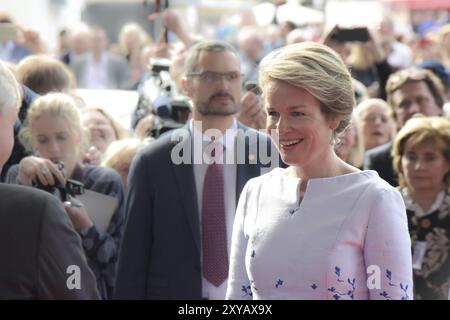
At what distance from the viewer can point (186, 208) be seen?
4.71 metres

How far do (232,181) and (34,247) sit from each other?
86.6 inches

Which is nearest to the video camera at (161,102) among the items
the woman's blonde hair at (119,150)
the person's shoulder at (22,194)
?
the woman's blonde hair at (119,150)

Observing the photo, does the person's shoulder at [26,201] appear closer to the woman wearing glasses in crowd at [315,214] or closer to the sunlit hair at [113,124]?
the woman wearing glasses in crowd at [315,214]

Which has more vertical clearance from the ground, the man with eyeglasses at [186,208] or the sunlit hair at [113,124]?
the sunlit hair at [113,124]

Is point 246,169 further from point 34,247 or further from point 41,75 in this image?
point 34,247

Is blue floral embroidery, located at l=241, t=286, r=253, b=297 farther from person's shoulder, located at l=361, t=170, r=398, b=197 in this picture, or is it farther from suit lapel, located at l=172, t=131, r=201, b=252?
suit lapel, located at l=172, t=131, r=201, b=252

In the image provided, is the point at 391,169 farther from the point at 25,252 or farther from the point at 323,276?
the point at 25,252

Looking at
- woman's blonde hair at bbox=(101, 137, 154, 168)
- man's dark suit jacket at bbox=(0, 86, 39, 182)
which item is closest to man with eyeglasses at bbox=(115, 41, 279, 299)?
man's dark suit jacket at bbox=(0, 86, 39, 182)

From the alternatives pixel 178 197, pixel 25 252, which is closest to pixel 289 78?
pixel 25 252

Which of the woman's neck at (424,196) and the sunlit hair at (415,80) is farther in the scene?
the sunlit hair at (415,80)

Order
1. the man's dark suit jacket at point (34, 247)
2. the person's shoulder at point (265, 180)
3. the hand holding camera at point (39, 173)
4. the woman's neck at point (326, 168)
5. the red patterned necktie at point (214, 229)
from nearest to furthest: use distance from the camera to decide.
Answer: the man's dark suit jacket at point (34, 247) → the woman's neck at point (326, 168) → the person's shoulder at point (265, 180) → the hand holding camera at point (39, 173) → the red patterned necktie at point (214, 229)

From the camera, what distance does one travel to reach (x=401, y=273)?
Answer: 2.98 m

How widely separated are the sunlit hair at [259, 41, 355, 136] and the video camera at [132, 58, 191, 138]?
9.08ft

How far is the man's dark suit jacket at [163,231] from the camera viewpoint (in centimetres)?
470
